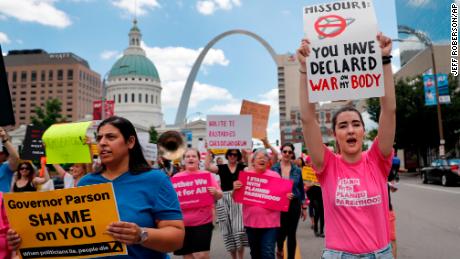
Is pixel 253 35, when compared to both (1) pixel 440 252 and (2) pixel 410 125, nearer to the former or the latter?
(2) pixel 410 125

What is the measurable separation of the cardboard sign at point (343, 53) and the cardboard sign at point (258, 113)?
6.33m

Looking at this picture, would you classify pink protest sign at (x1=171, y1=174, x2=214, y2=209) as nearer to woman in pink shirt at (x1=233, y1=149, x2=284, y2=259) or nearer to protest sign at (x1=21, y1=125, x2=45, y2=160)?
woman in pink shirt at (x1=233, y1=149, x2=284, y2=259)

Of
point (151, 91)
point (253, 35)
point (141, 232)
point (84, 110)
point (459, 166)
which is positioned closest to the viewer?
point (141, 232)

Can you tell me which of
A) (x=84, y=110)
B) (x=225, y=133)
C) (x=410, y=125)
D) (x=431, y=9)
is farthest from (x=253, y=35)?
(x=84, y=110)

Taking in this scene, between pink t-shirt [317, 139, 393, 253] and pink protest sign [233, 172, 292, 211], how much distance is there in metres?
3.01

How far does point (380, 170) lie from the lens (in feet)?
9.21

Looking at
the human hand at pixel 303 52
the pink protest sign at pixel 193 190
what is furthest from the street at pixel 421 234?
the human hand at pixel 303 52

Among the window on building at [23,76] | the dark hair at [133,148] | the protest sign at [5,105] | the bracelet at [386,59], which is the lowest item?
the dark hair at [133,148]

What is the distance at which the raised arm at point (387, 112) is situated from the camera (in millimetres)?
2775

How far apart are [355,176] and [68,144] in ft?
14.7

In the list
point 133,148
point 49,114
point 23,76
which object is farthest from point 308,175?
point 23,76

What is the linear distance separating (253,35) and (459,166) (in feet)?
183

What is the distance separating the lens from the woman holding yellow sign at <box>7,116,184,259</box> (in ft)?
7.14

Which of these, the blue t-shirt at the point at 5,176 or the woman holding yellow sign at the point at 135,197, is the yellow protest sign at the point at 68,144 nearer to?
the blue t-shirt at the point at 5,176
